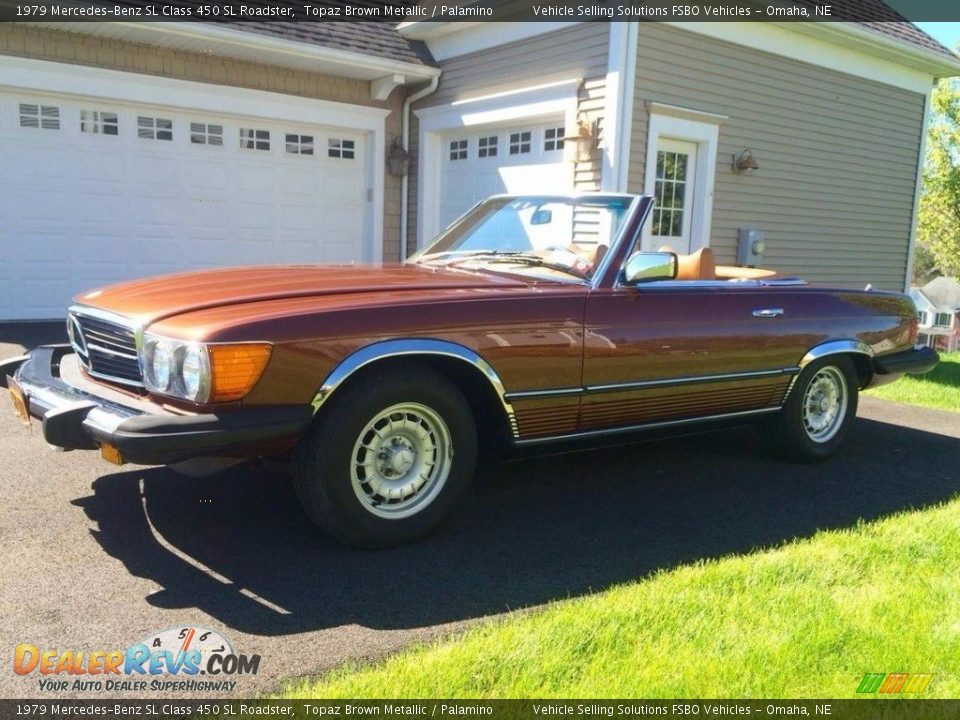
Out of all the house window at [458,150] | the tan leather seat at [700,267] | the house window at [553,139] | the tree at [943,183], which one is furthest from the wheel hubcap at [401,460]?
the tree at [943,183]

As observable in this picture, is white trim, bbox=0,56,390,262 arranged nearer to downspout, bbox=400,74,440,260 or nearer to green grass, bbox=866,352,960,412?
downspout, bbox=400,74,440,260

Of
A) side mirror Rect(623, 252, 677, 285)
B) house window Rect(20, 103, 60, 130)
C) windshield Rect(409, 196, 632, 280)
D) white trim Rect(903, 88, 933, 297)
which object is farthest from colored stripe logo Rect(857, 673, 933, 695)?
white trim Rect(903, 88, 933, 297)

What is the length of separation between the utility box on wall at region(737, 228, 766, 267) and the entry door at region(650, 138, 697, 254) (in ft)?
2.72

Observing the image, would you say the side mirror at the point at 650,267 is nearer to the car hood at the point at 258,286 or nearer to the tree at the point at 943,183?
the car hood at the point at 258,286

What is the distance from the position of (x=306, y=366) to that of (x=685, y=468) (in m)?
2.77

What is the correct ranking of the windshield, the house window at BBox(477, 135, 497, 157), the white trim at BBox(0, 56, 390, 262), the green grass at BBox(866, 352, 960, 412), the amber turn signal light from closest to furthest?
the amber turn signal light → the windshield → the green grass at BBox(866, 352, 960, 412) → the white trim at BBox(0, 56, 390, 262) → the house window at BBox(477, 135, 497, 157)

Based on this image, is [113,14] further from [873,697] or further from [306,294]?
[873,697]

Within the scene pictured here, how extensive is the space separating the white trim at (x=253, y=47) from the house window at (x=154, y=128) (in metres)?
0.84

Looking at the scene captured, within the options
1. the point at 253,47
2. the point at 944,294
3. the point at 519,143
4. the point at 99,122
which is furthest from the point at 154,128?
the point at 944,294

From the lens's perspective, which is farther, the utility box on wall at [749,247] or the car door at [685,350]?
the utility box on wall at [749,247]

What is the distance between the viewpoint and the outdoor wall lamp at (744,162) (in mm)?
10023

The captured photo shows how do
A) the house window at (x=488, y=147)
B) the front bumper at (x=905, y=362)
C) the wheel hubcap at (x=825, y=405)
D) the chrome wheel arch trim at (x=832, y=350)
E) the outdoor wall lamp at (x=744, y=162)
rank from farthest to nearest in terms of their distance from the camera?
the house window at (x=488, y=147) → the outdoor wall lamp at (x=744, y=162) → the front bumper at (x=905, y=362) → the wheel hubcap at (x=825, y=405) → the chrome wheel arch trim at (x=832, y=350)

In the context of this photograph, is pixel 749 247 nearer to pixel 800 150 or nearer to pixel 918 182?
pixel 800 150

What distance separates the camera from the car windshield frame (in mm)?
4133
